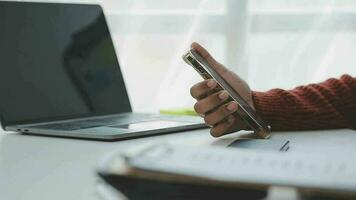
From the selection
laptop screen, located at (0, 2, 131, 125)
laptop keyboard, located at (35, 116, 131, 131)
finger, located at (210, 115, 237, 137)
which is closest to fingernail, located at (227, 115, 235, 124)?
finger, located at (210, 115, 237, 137)

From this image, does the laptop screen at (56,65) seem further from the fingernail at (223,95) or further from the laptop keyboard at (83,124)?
the fingernail at (223,95)

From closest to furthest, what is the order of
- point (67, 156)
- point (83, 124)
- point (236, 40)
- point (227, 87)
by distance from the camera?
point (67, 156) → point (227, 87) → point (83, 124) → point (236, 40)

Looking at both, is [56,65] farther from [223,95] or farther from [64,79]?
[223,95]

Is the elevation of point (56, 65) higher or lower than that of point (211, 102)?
higher

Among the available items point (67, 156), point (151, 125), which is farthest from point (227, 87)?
point (67, 156)

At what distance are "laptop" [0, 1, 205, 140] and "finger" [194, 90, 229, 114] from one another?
5cm

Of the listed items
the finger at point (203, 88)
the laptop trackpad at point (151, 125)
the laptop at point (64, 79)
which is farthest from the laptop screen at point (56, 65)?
the finger at point (203, 88)

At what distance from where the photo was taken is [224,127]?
738mm

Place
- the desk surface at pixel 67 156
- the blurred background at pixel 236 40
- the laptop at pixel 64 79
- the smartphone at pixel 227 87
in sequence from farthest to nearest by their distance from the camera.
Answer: the blurred background at pixel 236 40, the laptop at pixel 64 79, the smartphone at pixel 227 87, the desk surface at pixel 67 156

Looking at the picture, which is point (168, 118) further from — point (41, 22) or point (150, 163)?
point (150, 163)

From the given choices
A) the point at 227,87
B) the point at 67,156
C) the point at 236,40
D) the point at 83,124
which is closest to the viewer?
the point at 67,156

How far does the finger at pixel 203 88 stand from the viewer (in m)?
0.73

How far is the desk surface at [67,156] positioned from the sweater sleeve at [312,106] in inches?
1.4

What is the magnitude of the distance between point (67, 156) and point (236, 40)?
0.80 m
